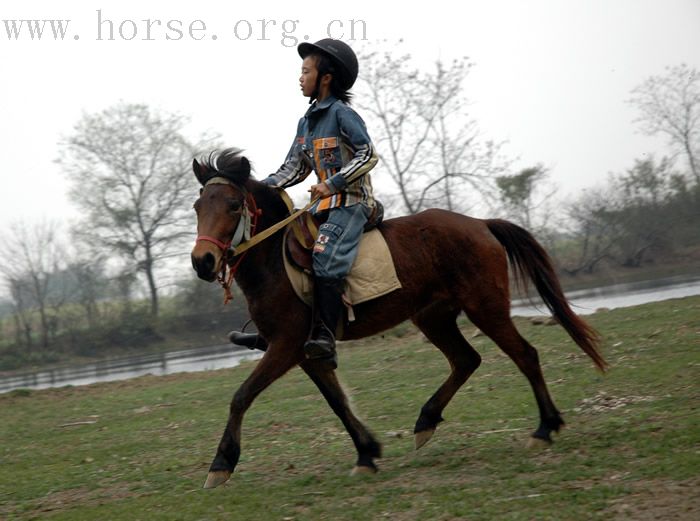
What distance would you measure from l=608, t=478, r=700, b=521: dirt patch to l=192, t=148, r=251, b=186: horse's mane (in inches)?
140

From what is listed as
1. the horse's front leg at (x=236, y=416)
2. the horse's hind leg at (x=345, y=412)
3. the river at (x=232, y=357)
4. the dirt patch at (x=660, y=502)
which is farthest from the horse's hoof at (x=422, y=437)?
the river at (x=232, y=357)

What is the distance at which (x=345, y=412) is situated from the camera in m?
6.20

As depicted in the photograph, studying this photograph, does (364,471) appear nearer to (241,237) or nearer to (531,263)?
(241,237)

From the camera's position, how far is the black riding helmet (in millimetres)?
6289

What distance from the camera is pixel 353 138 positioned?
6105mm

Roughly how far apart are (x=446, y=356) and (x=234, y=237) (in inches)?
94.3

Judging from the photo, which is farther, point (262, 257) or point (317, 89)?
point (317, 89)

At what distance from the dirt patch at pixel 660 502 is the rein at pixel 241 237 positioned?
10.5ft

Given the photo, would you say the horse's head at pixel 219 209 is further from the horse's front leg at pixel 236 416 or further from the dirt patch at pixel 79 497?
the dirt patch at pixel 79 497

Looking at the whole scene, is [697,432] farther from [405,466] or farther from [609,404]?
[405,466]

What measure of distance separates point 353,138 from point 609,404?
11.6 ft

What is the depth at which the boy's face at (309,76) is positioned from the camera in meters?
6.34

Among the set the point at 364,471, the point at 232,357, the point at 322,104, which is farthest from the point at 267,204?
the point at 232,357

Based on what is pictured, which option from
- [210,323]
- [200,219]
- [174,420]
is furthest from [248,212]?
[210,323]
